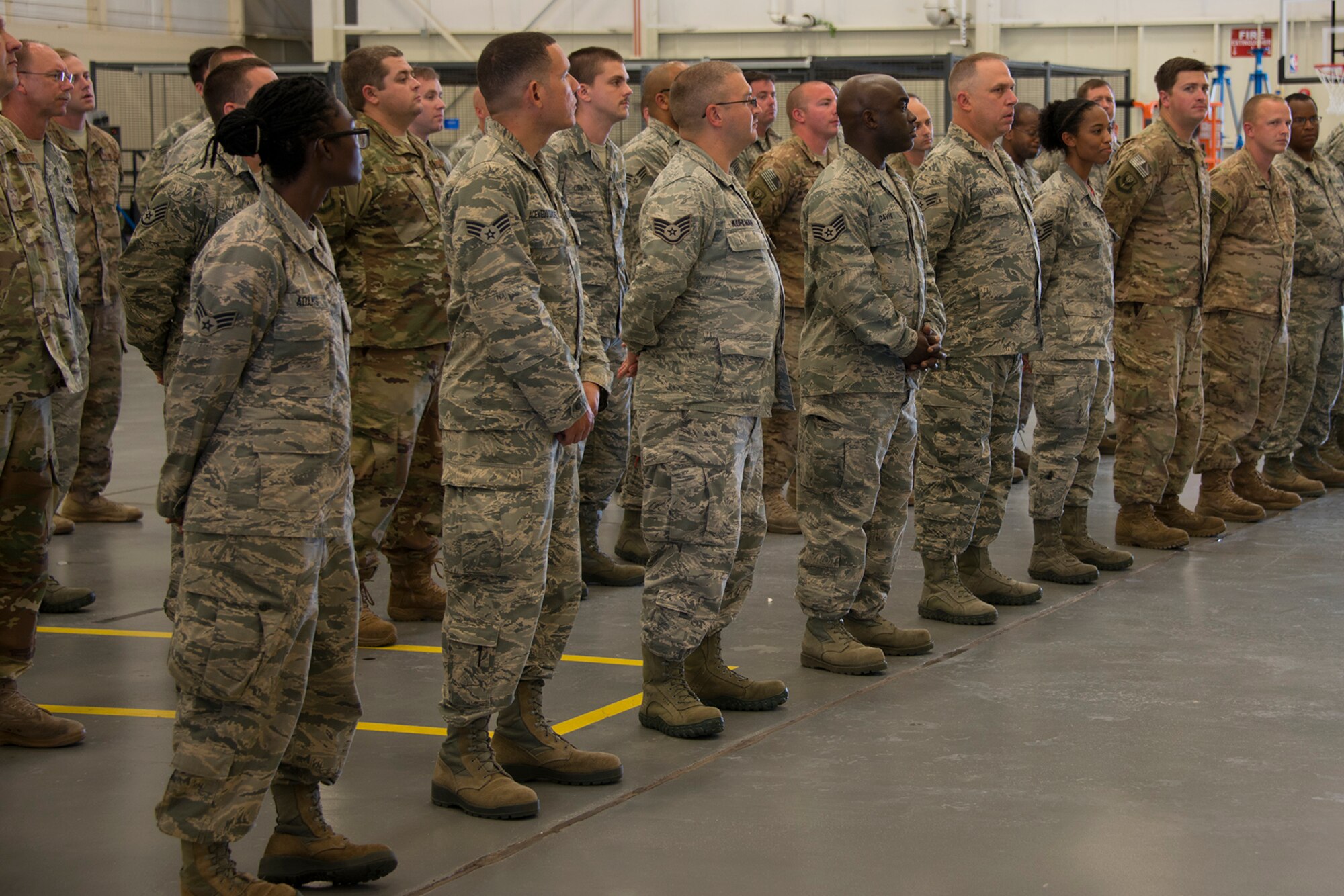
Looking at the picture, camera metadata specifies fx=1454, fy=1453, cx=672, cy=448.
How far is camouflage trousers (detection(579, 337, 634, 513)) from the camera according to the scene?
5.59 meters

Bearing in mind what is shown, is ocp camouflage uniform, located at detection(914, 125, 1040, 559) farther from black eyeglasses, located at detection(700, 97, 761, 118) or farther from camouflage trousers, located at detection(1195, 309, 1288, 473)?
camouflage trousers, located at detection(1195, 309, 1288, 473)

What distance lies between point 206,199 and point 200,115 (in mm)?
2521

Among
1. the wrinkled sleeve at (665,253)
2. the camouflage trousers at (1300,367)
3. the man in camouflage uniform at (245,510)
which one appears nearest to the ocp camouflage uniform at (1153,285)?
the camouflage trousers at (1300,367)

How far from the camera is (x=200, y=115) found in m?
6.40

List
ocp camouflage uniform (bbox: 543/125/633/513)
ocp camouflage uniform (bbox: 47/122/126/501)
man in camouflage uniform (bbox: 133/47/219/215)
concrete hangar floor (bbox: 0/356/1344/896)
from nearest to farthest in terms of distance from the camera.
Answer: concrete hangar floor (bbox: 0/356/1344/896) → ocp camouflage uniform (bbox: 543/125/633/513) → man in camouflage uniform (bbox: 133/47/219/215) → ocp camouflage uniform (bbox: 47/122/126/501)

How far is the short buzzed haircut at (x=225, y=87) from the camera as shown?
4.15 meters

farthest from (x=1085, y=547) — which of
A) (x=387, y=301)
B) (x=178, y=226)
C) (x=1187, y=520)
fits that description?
(x=178, y=226)

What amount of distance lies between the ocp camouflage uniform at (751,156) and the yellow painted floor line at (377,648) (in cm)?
304

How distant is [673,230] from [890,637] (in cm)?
161

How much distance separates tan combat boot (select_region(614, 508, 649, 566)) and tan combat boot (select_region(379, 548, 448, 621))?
1.09 metres

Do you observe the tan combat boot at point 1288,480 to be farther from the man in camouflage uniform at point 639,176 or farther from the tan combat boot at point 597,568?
the tan combat boot at point 597,568

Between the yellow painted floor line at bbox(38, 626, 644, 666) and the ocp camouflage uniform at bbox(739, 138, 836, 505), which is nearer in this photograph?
the yellow painted floor line at bbox(38, 626, 644, 666)

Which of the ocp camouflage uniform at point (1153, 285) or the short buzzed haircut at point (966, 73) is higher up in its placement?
the short buzzed haircut at point (966, 73)

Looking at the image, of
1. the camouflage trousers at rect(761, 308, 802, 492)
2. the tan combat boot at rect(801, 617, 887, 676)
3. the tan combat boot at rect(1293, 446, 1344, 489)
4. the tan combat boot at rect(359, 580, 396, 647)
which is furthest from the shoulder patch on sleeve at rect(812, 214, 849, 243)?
the tan combat boot at rect(1293, 446, 1344, 489)
